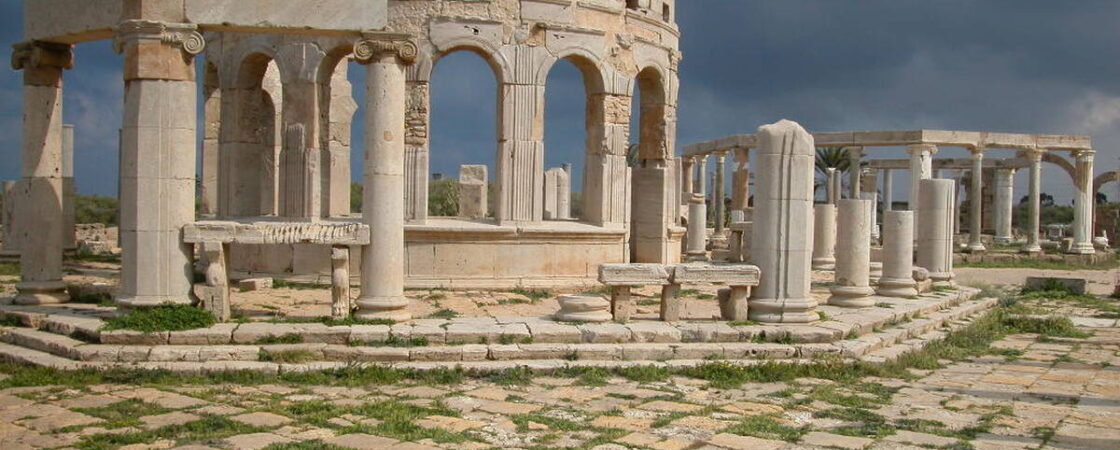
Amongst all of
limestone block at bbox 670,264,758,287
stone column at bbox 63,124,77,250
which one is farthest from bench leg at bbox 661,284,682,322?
stone column at bbox 63,124,77,250

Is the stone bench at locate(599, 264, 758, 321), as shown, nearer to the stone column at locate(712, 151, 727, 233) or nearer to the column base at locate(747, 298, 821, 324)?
the column base at locate(747, 298, 821, 324)

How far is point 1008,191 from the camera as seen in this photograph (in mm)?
40094

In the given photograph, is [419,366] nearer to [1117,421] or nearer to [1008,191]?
[1117,421]

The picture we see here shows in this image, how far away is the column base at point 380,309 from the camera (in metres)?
10.8

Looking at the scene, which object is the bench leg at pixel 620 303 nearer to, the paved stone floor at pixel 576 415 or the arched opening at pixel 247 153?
the paved stone floor at pixel 576 415

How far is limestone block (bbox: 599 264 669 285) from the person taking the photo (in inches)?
445

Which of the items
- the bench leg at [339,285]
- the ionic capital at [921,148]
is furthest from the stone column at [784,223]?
the ionic capital at [921,148]

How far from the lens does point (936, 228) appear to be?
18.2 meters

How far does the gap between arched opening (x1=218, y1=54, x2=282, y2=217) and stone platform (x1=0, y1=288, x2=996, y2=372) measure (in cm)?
639

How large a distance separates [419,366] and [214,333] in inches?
90.5

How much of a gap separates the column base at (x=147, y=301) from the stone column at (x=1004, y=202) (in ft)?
119

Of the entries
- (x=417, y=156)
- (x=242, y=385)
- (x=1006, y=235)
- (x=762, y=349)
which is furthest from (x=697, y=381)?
(x=1006, y=235)

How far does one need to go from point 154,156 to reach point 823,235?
14425mm

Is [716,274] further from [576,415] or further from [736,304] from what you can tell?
[576,415]
